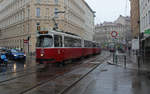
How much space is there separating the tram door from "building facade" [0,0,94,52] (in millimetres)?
22316

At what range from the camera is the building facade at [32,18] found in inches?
2089

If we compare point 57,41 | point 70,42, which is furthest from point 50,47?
point 70,42

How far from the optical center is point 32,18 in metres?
53.2

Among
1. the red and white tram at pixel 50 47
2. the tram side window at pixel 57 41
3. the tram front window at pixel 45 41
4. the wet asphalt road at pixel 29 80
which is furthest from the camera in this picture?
the tram side window at pixel 57 41

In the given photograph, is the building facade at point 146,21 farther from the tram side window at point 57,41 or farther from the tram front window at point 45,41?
the tram front window at point 45,41

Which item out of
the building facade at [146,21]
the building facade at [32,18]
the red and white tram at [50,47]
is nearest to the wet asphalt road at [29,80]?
the red and white tram at [50,47]

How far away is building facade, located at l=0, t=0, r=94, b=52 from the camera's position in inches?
2089

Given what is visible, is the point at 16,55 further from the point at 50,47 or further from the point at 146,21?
the point at 146,21

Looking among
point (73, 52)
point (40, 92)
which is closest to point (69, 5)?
point (73, 52)

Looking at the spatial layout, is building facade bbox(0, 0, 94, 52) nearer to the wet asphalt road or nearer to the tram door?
the tram door

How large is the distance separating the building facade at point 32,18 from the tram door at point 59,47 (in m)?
22.3

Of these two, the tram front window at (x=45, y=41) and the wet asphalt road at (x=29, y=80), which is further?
the tram front window at (x=45, y=41)

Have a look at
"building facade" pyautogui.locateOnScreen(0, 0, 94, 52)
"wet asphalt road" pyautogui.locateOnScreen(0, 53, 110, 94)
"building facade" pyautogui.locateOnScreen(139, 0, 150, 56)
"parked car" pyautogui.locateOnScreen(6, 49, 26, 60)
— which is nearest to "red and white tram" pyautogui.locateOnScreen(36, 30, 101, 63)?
"wet asphalt road" pyautogui.locateOnScreen(0, 53, 110, 94)

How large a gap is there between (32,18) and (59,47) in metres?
37.5
